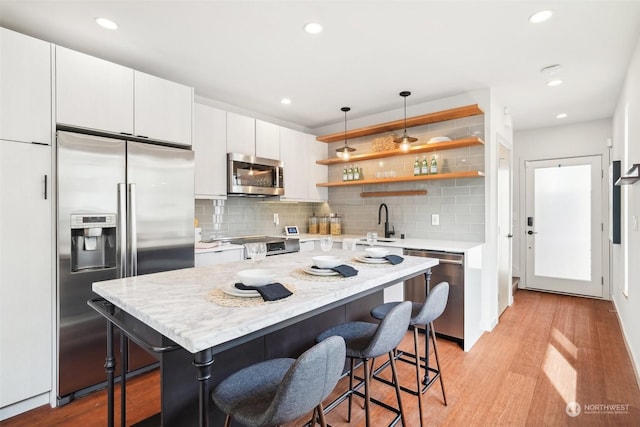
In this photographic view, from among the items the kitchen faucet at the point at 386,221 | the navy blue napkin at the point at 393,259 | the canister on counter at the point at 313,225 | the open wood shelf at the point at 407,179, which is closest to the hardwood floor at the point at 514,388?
the navy blue napkin at the point at 393,259

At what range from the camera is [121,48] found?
8.23ft

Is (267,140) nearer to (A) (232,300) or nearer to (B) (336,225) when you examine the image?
(B) (336,225)

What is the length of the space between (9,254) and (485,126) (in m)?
4.06

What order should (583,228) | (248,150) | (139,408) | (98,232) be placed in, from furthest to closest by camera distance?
(583,228), (248,150), (98,232), (139,408)

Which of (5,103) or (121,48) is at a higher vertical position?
(121,48)

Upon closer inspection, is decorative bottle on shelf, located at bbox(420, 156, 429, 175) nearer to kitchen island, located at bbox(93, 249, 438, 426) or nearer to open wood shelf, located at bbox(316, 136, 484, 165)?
open wood shelf, located at bbox(316, 136, 484, 165)

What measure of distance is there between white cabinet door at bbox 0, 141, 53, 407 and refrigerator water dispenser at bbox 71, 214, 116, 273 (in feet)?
0.48

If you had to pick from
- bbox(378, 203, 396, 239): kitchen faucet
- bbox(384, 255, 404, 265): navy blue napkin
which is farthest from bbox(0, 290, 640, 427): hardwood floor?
bbox(378, 203, 396, 239): kitchen faucet

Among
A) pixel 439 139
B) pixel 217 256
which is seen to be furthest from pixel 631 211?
pixel 217 256

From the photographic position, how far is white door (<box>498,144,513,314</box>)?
368 centimetres

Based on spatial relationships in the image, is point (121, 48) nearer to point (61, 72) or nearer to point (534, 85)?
point (61, 72)

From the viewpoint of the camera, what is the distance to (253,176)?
371 cm

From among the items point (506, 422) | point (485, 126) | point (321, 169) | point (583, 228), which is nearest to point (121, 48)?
point (321, 169)

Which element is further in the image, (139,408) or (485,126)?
(485,126)
